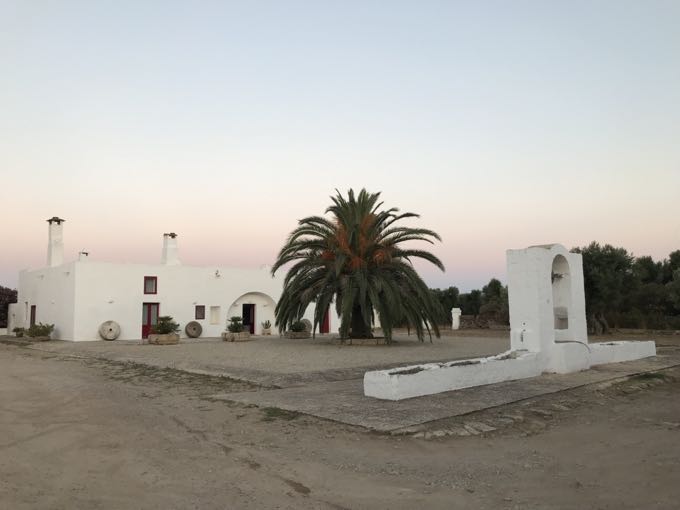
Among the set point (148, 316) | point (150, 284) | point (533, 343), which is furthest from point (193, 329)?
point (533, 343)

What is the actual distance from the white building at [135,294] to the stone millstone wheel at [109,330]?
0.43 metres

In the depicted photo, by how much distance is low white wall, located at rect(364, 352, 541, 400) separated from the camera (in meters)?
8.52

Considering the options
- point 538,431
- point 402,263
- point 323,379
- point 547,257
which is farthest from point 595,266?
point 538,431

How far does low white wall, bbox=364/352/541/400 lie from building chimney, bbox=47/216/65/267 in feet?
87.2

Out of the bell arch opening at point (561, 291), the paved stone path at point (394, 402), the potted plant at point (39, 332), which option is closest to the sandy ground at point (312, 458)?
the paved stone path at point (394, 402)

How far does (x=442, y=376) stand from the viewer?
923 cm

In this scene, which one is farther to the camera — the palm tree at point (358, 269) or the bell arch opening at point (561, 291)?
the palm tree at point (358, 269)

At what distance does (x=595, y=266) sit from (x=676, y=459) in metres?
23.3

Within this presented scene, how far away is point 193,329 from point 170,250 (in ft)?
15.6

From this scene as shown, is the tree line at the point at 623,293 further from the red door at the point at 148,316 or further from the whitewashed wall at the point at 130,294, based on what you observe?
the red door at the point at 148,316

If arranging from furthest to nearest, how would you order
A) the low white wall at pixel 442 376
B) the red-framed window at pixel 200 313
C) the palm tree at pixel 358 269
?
the red-framed window at pixel 200 313 < the palm tree at pixel 358 269 < the low white wall at pixel 442 376

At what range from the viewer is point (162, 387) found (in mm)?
10414

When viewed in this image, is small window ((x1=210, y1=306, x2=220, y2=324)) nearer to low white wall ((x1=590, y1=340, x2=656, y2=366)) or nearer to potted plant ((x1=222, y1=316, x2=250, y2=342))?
potted plant ((x1=222, y1=316, x2=250, y2=342))

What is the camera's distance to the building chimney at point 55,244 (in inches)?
1172
